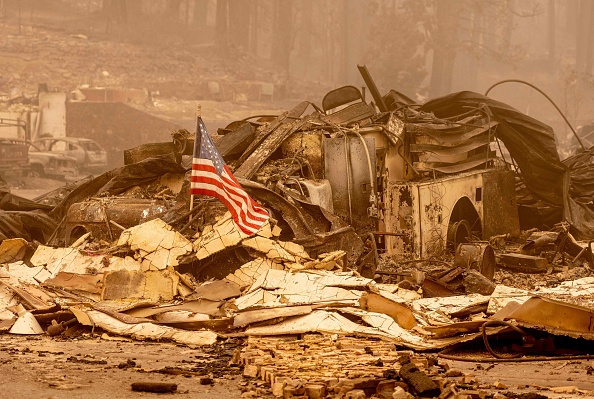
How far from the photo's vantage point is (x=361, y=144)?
55.4ft

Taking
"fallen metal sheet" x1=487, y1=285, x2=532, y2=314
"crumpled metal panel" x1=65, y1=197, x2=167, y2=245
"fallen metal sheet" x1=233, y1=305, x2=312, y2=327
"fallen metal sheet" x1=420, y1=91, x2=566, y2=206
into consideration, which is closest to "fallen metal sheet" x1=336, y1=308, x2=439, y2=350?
"fallen metal sheet" x1=233, y1=305, x2=312, y2=327

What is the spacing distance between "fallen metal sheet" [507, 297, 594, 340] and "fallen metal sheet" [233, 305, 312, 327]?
215 cm

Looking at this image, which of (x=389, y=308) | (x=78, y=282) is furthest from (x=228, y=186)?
(x=389, y=308)

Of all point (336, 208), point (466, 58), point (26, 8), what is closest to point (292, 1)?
point (466, 58)

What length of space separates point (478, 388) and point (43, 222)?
11.0m

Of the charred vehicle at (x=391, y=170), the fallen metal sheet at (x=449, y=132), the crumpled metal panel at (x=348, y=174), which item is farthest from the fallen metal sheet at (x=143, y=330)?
the fallen metal sheet at (x=449, y=132)

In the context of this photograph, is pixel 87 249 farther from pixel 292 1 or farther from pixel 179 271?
pixel 292 1

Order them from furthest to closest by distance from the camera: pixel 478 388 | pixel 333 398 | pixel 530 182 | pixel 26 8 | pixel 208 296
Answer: pixel 26 8
pixel 530 182
pixel 208 296
pixel 478 388
pixel 333 398

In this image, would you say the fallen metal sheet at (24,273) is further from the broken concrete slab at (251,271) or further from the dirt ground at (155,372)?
the dirt ground at (155,372)

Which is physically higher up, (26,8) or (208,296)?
(26,8)

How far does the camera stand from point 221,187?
13.3 meters

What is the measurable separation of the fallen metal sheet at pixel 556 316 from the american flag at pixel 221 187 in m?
3.69

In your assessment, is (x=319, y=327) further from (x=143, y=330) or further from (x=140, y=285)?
(x=140, y=285)

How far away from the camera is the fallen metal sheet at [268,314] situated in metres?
11.4
